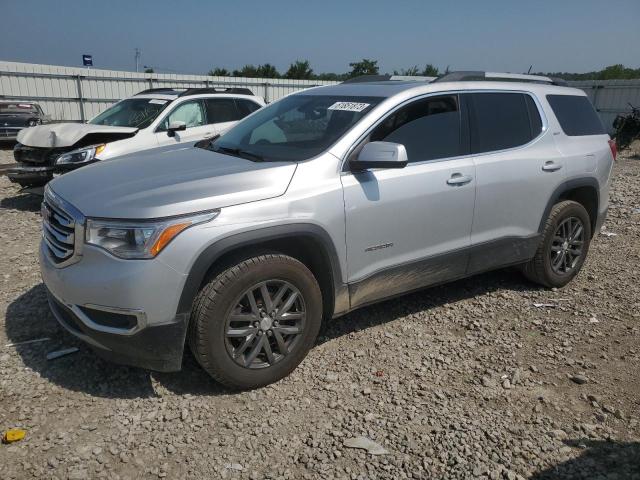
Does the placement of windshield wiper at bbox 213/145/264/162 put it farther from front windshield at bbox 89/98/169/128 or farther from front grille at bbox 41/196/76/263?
front windshield at bbox 89/98/169/128

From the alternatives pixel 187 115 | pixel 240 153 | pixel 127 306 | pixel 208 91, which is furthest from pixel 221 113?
pixel 127 306

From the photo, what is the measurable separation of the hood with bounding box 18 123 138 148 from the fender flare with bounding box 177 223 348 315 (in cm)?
546

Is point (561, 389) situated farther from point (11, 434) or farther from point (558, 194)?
point (11, 434)

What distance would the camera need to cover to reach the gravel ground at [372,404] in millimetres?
2541

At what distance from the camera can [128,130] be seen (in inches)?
297

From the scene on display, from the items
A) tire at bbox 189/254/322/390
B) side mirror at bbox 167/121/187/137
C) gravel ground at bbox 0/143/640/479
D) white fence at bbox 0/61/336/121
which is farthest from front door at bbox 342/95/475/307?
white fence at bbox 0/61/336/121

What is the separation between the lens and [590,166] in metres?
4.63

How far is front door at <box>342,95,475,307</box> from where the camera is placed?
3262mm

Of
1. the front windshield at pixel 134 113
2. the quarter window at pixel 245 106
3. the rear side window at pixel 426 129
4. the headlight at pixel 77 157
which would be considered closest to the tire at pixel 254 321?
the rear side window at pixel 426 129

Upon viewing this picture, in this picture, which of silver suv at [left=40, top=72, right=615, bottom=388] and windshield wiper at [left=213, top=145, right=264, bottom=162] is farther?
Result: windshield wiper at [left=213, top=145, right=264, bottom=162]

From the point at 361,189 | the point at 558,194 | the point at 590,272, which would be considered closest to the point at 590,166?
the point at 558,194

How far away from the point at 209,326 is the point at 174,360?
267 millimetres

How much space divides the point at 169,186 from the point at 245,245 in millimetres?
540

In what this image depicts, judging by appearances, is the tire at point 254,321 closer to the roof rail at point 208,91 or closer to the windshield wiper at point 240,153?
the windshield wiper at point 240,153
